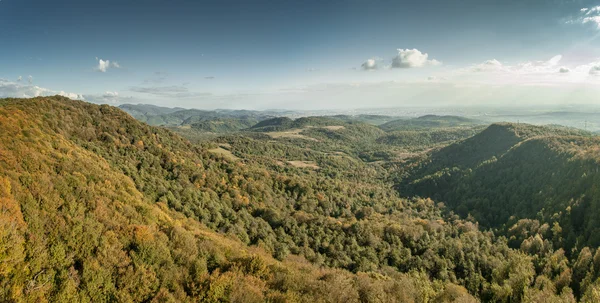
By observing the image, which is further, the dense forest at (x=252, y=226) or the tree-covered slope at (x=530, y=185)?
the tree-covered slope at (x=530, y=185)

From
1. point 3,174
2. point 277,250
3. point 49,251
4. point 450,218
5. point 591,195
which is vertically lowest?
point 450,218

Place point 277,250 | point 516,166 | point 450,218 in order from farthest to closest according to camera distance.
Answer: point 516,166 < point 450,218 < point 277,250

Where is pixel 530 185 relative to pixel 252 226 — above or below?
above

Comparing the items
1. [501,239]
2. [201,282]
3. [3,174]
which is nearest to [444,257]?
[501,239]

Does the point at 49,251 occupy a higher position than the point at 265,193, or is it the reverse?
the point at 49,251

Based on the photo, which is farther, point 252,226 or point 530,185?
point 530,185

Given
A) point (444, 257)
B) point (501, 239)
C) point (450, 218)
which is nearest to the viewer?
point (444, 257)

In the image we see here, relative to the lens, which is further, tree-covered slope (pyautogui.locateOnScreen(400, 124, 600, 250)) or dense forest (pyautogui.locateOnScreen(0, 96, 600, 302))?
tree-covered slope (pyautogui.locateOnScreen(400, 124, 600, 250))

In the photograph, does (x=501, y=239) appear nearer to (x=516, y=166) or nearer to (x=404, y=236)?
(x=404, y=236)
